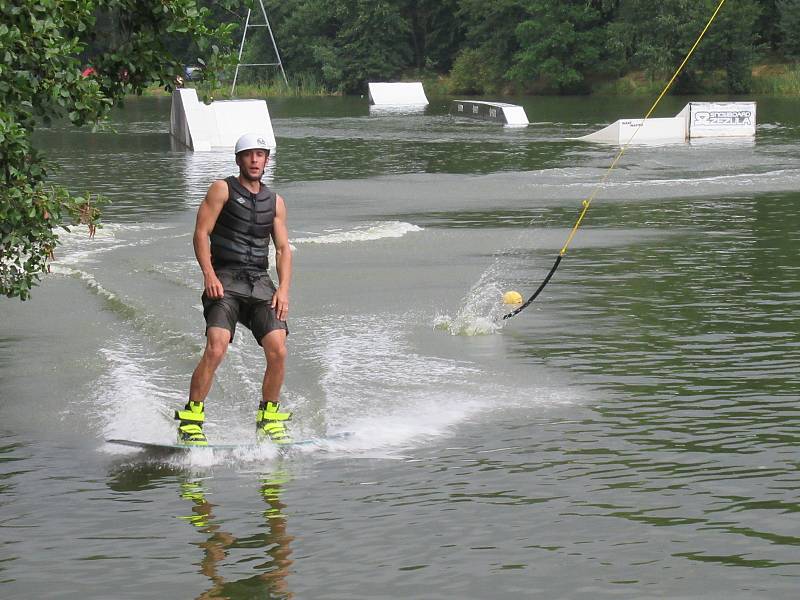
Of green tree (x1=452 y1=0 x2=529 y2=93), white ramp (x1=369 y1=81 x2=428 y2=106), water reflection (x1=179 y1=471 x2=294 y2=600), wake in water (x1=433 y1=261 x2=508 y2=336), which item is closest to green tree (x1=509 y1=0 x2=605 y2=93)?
green tree (x1=452 y1=0 x2=529 y2=93)

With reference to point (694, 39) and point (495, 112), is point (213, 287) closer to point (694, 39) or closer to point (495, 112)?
point (495, 112)

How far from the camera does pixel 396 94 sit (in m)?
74.8

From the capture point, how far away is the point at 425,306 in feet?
46.1

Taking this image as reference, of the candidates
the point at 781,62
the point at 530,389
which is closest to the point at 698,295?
the point at 530,389

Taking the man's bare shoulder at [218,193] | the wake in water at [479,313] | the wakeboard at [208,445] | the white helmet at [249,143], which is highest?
the white helmet at [249,143]

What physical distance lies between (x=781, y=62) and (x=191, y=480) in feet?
261

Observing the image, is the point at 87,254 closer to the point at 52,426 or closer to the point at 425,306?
the point at 425,306

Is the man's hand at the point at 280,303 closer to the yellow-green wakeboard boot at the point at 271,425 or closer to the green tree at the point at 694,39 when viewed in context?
the yellow-green wakeboard boot at the point at 271,425

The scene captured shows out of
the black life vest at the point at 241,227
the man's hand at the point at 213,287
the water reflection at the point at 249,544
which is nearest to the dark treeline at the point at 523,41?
the black life vest at the point at 241,227

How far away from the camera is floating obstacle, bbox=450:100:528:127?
5069 cm

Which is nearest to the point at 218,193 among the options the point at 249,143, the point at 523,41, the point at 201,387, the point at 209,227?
the point at 209,227

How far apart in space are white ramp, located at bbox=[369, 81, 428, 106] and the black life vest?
217ft

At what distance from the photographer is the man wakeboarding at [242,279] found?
28.3ft

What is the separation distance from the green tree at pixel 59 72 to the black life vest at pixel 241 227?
138 centimetres
